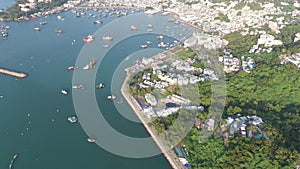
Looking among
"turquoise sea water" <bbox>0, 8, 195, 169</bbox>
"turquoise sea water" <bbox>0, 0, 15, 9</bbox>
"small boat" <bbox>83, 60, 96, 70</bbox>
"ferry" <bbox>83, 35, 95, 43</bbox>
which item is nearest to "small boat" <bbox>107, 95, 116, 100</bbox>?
"turquoise sea water" <bbox>0, 8, 195, 169</bbox>

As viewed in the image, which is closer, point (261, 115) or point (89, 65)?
point (261, 115)

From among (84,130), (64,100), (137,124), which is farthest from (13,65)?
(137,124)

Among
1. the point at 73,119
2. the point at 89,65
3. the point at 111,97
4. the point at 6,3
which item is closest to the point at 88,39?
the point at 89,65

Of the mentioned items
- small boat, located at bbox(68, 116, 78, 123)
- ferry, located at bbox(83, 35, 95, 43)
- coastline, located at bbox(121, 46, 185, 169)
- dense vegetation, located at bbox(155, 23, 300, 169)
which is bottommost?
ferry, located at bbox(83, 35, 95, 43)

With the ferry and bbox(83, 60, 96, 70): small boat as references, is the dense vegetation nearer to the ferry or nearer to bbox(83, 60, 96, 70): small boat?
bbox(83, 60, 96, 70): small boat

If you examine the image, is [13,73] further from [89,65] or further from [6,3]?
[6,3]
